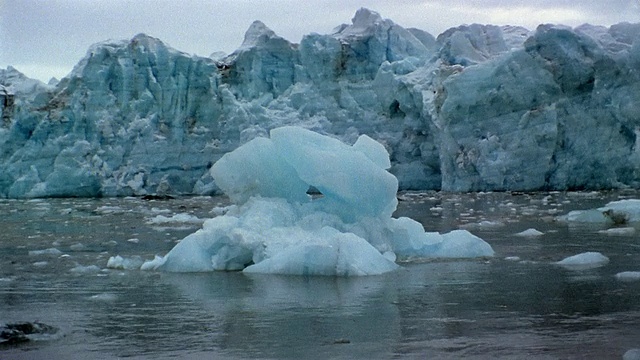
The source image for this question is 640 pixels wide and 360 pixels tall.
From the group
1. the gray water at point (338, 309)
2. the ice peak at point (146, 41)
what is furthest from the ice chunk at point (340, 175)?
the ice peak at point (146, 41)

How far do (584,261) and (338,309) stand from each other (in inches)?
108

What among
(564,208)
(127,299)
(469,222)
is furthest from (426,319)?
(564,208)

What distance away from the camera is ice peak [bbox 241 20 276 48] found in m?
27.8

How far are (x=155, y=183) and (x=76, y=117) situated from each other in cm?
307

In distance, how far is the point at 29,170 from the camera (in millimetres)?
24328

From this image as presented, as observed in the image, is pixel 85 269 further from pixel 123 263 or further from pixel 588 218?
pixel 588 218

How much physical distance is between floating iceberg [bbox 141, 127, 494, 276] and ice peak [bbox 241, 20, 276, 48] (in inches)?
789

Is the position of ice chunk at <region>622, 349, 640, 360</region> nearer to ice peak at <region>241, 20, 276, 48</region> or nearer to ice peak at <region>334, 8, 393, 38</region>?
ice peak at <region>334, 8, 393, 38</region>

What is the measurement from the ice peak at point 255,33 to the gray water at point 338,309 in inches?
792

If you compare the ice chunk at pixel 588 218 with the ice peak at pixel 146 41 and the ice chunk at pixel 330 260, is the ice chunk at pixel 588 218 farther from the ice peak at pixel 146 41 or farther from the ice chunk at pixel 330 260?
the ice peak at pixel 146 41

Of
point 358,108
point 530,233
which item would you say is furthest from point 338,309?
point 358,108

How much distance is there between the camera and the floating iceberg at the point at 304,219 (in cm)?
665

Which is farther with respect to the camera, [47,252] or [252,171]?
[47,252]

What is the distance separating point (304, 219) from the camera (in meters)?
7.63
